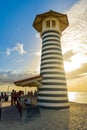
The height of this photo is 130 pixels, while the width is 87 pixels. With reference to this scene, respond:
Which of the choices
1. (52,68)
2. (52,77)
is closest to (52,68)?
(52,68)

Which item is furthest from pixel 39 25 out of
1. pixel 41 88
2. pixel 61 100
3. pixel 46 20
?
pixel 61 100

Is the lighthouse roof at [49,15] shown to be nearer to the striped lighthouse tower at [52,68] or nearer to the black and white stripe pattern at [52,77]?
the striped lighthouse tower at [52,68]

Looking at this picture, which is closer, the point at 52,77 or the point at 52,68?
the point at 52,77

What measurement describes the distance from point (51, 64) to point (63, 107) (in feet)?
14.9

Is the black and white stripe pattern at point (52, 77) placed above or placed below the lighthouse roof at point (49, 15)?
below

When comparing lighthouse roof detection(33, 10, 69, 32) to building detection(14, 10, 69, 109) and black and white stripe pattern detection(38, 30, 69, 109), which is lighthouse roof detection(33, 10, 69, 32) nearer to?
building detection(14, 10, 69, 109)

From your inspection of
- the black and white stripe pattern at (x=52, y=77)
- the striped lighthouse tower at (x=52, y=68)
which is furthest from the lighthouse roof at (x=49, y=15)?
the black and white stripe pattern at (x=52, y=77)

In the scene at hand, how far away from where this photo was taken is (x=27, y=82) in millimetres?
16953

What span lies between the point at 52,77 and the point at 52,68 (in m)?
0.97

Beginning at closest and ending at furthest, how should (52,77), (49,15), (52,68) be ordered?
(52,77) → (52,68) → (49,15)

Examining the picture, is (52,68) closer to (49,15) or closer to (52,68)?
(52,68)

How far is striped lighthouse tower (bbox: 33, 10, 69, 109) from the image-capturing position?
685 inches

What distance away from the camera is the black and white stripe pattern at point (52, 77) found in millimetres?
17344

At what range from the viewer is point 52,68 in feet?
59.5
